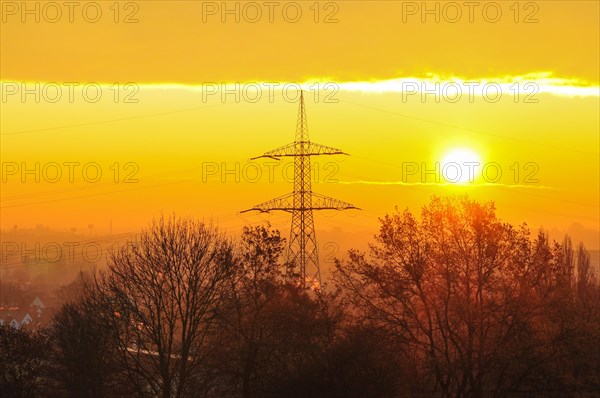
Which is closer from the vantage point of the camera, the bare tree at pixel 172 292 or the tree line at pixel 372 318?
the tree line at pixel 372 318

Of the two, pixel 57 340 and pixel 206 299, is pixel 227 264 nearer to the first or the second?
pixel 206 299

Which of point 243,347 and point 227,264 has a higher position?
point 227,264

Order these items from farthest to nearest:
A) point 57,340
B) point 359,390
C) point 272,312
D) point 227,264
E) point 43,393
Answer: point 57,340 < point 43,393 < point 227,264 < point 272,312 < point 359,390

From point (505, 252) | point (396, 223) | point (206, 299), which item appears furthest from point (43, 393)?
point (505, 252)

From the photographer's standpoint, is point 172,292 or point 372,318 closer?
point 372,318
